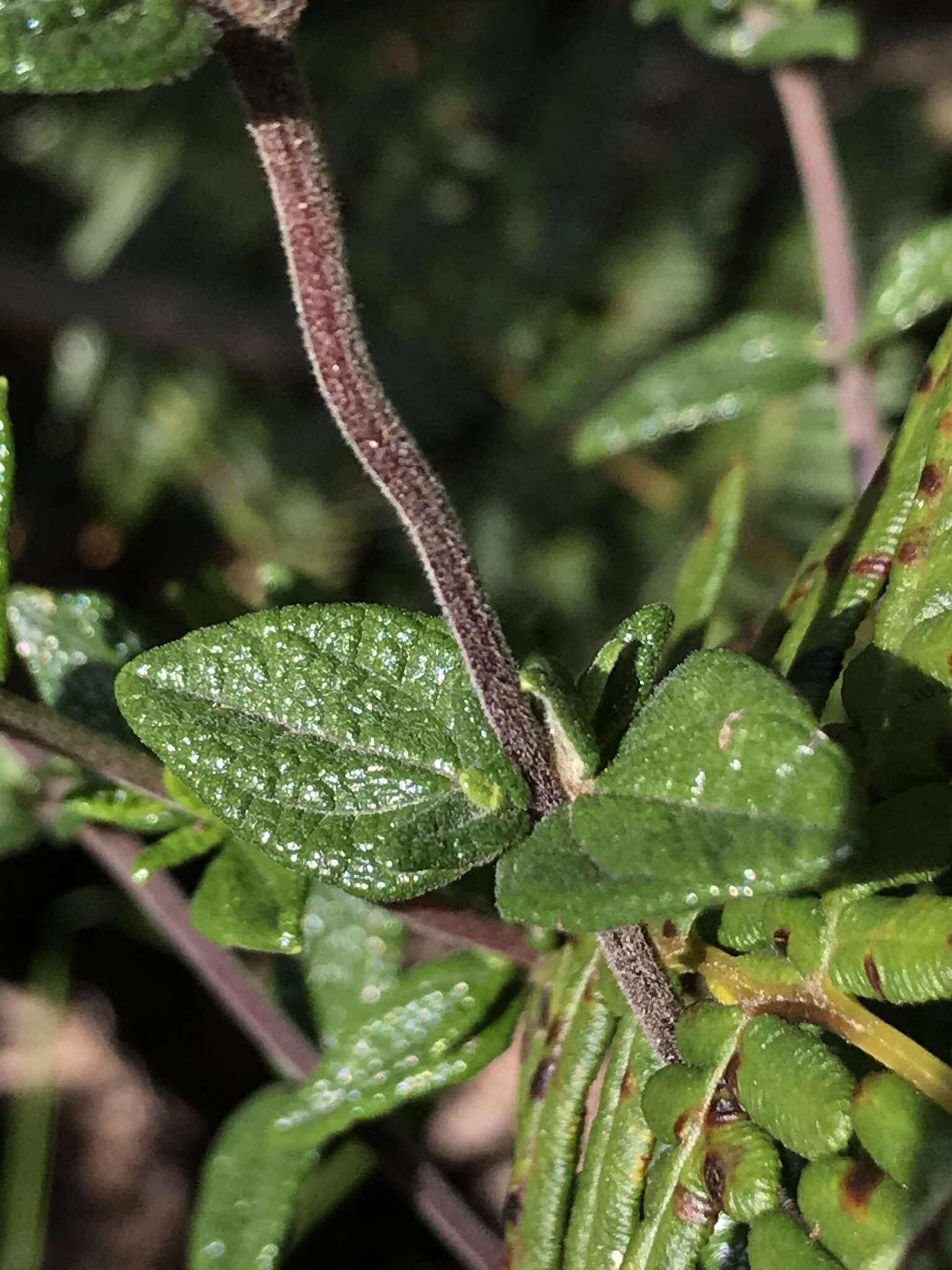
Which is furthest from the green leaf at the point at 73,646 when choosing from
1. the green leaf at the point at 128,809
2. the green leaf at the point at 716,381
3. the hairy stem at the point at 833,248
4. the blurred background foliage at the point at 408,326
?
the blurred background foliage at the point at 408,326

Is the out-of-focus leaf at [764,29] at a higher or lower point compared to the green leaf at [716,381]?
higher

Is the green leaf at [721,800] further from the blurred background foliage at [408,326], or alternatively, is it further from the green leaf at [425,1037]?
the blurred background foliage at [408,326]

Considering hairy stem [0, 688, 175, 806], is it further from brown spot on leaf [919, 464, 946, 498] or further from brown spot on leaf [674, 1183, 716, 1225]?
brown spot on leaf [919, 464, 946, 498]

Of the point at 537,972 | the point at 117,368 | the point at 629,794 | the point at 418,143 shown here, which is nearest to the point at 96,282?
the point at 117,368

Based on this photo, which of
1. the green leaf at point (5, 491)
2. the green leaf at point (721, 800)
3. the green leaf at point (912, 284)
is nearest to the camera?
the green leaf at point (721, 800)

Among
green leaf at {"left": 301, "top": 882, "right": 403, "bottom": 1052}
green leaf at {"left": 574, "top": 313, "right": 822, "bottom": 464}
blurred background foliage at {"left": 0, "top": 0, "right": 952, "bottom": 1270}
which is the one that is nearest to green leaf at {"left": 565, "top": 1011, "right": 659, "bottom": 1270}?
green leaf at {"left": 301, "top": 882, "right": 403, "bottom": 1052}

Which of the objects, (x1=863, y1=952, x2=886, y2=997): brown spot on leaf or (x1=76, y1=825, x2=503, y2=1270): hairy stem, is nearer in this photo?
(x1=863, y1=952, x2=886, y2=997): brown spot on leaf

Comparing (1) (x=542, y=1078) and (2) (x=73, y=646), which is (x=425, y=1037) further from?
(2) (x=73, y=646)
